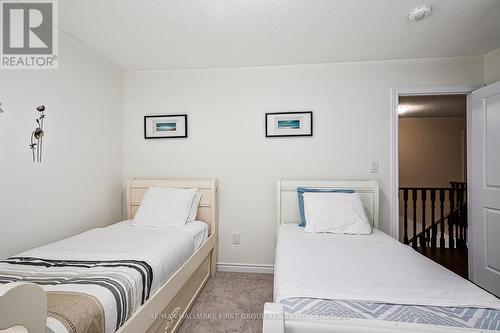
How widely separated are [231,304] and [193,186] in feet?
3.99

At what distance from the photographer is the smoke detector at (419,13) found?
68.6 inches

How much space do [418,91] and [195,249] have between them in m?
2.71

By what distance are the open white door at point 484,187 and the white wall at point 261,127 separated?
37cm

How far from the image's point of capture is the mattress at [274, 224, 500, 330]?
93 cm

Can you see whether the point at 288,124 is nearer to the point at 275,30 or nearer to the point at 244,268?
the point at 275,30

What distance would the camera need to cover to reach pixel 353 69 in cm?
267

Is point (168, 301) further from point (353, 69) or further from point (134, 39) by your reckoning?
point (353, 69)

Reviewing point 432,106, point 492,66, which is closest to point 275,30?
point 492,66

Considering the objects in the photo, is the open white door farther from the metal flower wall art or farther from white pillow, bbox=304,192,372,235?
the metal flower wall art

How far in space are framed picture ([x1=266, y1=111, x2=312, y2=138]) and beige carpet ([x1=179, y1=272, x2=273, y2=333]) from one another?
1.55 meters

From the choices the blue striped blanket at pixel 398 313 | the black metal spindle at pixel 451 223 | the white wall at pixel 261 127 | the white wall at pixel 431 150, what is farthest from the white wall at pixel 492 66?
the white wall at pixel 431 150

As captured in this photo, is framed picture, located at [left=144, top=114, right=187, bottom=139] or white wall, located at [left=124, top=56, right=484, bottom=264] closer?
white wall, located at [left=124, top=56, right=484, bottom=264]

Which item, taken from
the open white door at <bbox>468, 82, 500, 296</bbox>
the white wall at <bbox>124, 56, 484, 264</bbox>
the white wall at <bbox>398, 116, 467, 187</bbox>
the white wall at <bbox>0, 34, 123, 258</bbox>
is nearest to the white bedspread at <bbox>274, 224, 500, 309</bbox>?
the white wall at <bbox>124, 56, 484, 264</bbox>

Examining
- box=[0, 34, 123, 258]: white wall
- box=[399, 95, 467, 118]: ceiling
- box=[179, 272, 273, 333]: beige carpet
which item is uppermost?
box=[399, 95, 467, 118]: ceiling
